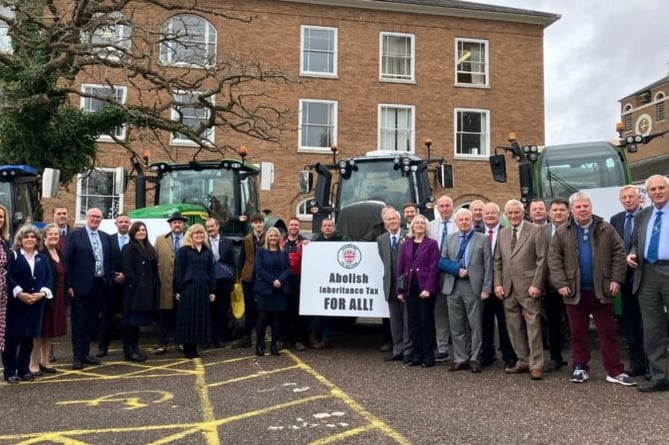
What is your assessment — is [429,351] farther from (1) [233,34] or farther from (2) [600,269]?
(1) [233,34]

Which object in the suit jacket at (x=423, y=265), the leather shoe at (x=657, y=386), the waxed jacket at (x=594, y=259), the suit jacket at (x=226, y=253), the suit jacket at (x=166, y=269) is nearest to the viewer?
the leather shoe at (x=657, y=386)

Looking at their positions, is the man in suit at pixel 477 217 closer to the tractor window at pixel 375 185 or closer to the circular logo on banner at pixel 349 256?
the circular logo on banner at pixel 349 256

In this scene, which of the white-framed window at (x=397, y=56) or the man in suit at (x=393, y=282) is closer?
the man in suit at (x=393, y=282)

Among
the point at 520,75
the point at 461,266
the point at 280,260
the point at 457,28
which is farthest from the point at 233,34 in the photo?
the point at 461,266

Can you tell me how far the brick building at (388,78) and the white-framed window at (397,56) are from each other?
0.14 feet

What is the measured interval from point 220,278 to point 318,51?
17716mm

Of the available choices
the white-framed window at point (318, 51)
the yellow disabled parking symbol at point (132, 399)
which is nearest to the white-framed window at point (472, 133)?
the white-framed window at point (318, 51)

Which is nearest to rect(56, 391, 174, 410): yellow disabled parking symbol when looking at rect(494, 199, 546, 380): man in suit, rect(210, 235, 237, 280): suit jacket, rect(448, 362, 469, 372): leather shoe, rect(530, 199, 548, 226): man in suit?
rect(210, 235, 237, 280): suit jacket

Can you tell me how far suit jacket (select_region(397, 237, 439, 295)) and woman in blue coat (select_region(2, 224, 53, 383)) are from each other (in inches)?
167

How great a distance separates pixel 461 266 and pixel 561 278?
46.3 inches

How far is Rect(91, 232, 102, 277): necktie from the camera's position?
8047 millimetres

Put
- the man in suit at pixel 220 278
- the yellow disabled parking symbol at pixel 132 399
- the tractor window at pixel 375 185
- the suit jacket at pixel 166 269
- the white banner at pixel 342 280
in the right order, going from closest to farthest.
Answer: the yellow disabled parking symbol at pixel 132 399 → the white banner at pixel 342 280 → the suit jacket at pixel 166 269 → the man in suit at pixel 220 278 → the tractor window at pixel 375 185

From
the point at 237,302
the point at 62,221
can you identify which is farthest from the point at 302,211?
the point at 62,221

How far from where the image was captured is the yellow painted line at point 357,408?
189 inches
